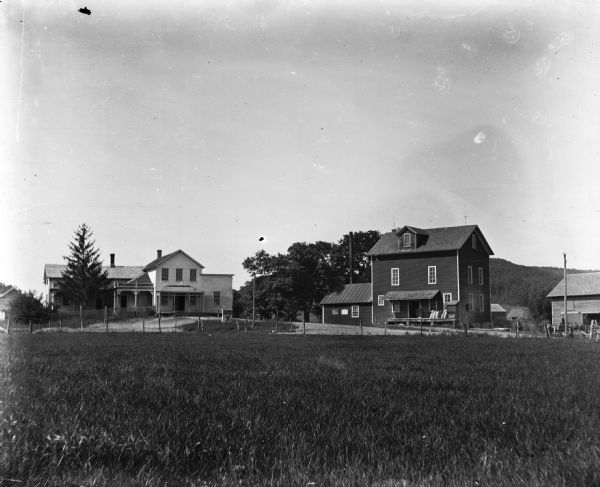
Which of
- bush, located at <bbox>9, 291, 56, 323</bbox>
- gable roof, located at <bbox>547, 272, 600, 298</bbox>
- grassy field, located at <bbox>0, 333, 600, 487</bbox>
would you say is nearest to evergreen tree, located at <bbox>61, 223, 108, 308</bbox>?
bush, located at <bbox>9, 291, 56, 323</bbox>

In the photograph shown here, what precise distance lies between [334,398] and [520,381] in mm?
3692

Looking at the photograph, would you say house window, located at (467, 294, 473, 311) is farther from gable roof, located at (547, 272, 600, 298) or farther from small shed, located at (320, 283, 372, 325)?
gable roof, located at (547, 272, 600, 298)

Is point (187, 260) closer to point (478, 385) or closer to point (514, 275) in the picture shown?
point (478, 385)

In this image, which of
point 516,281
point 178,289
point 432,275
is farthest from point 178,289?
point 516,281

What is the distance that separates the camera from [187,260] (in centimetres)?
7062

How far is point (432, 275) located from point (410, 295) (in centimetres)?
290

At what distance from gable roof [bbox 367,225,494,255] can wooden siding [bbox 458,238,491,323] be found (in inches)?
28.0

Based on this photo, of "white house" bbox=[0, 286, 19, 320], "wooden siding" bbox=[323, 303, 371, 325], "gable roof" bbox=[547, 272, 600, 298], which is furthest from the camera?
"gable roof" bbox=[547, 272, 600, 298]

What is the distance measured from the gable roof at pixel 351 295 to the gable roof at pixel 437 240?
5.47 m

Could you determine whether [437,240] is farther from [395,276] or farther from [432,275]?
[395,276]

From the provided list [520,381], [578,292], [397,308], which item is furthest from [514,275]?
[520,381]

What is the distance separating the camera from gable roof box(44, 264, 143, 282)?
254 ft

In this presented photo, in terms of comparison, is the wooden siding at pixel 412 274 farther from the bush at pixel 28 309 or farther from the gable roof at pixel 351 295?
the bush at pixel 28 309

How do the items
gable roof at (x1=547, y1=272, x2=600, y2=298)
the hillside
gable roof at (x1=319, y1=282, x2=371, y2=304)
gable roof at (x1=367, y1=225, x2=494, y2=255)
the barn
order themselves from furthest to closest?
the hillside, gable roof at (x1=547, y1=272, x2=600, y2=298), the barn, gable roof at (x1=319, y1=282, x2=371, y2=304), gable roof at (x1=367, y1=225, x2=494, y2=255)
